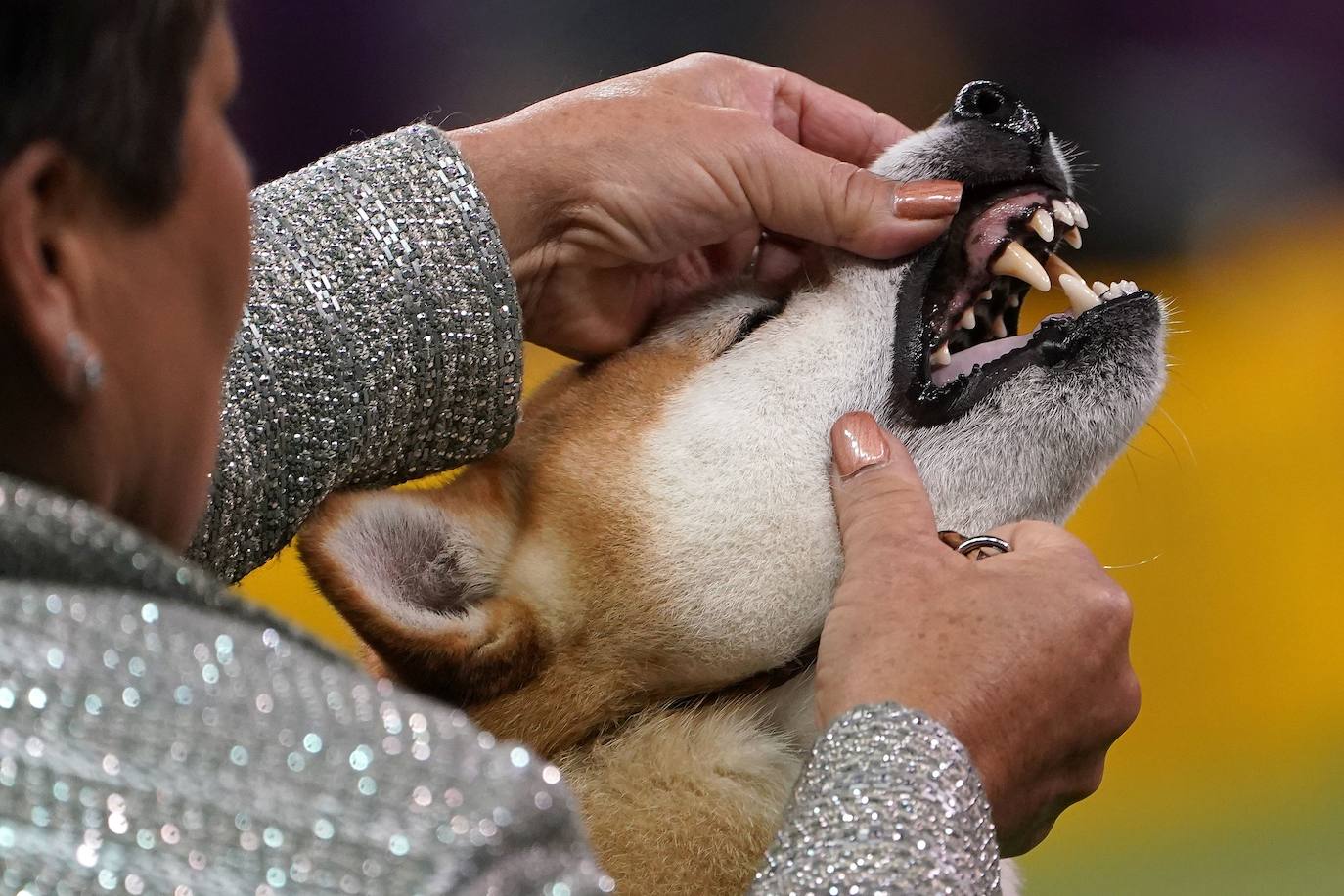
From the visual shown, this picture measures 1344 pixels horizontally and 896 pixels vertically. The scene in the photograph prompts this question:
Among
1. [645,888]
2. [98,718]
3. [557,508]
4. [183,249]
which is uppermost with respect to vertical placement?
[183,249]

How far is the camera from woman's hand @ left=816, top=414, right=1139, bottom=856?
3.32ft

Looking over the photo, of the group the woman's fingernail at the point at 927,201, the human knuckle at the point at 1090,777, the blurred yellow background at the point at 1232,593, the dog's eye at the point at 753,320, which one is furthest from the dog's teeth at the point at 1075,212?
the blurred yellow background at the point at 1232,593

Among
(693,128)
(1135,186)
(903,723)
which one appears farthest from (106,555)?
(1135,186)

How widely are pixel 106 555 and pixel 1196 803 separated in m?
2.13

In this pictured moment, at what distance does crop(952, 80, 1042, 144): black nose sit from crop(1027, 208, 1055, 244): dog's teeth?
0.35 feet

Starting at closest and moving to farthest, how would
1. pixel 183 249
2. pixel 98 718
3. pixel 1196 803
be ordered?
pixel 98 718 < pixel 183 249 < pixel 1196 803

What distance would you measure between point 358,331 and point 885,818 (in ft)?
2.65

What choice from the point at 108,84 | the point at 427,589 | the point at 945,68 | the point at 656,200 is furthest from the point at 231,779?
the point at 945,68

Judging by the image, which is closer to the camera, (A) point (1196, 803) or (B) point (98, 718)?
(B) point (98, 718)

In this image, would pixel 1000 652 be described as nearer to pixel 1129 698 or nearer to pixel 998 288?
pixel 1129 698

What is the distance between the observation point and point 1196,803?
233 centimetres

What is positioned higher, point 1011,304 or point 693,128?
point 693,128

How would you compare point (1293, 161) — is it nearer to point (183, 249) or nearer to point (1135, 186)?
point (1135, 186)

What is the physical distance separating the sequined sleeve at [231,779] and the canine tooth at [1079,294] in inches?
39.2
